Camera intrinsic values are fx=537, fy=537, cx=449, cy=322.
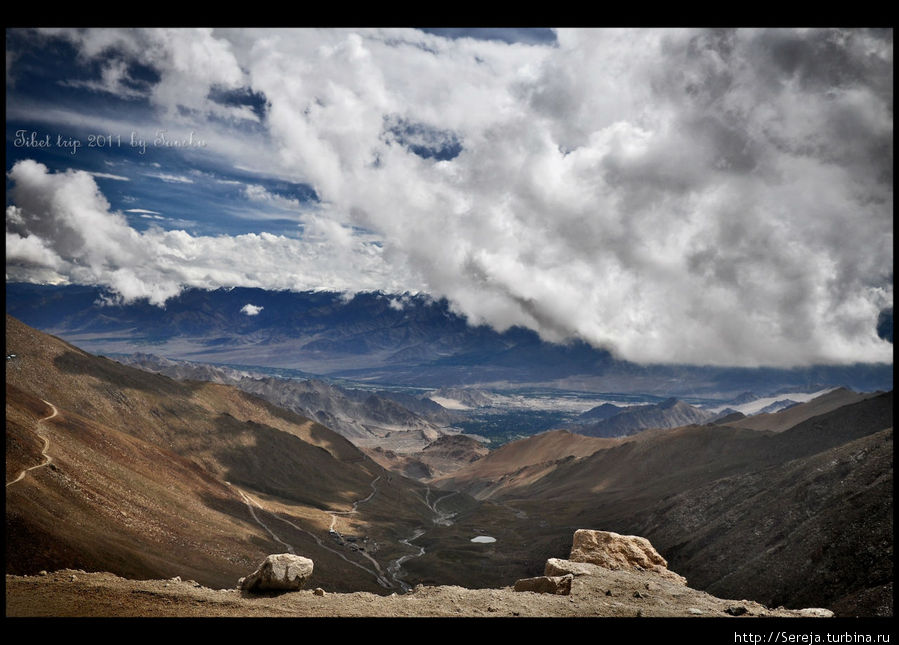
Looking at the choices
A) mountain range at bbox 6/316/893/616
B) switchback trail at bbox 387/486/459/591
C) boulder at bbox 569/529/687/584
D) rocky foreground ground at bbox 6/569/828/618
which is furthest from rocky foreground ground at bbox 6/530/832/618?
switchback trail at bbox 387/486/459/591

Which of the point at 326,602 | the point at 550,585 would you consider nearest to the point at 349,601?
the point at 326,602

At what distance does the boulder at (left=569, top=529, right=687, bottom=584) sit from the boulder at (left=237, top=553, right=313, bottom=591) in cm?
1959

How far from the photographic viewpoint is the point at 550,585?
23.3 metres

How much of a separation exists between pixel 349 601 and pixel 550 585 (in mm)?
8928

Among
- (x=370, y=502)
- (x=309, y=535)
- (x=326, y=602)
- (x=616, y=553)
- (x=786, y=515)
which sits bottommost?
(x=370, y=502)

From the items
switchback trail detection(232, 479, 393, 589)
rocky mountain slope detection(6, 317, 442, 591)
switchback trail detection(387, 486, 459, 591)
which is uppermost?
rocky mountain slope detection(6, 317, 442, 591)

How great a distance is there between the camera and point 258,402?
610 feet

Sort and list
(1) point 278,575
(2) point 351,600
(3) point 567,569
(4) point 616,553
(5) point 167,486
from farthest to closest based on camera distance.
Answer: (5) point 167,486 < (4) point 616,553 < (3) point 567,569 < (1) point 278,575 < (2) point 351,600

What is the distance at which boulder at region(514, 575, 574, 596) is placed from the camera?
2238cm

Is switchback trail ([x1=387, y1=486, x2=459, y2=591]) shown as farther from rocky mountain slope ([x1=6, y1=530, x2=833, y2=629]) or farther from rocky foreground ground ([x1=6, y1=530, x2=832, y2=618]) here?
rocky mountain slope ([x1=6, y1=530, x2=833, y2=629])

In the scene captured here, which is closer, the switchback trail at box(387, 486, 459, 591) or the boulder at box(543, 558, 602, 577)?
the boulder at box(543, 558, 602, 577)

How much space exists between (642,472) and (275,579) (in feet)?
481

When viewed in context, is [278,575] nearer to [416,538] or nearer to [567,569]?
[567,569]

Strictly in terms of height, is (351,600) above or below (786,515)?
above
